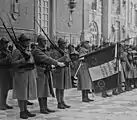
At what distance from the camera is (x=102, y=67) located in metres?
9.63

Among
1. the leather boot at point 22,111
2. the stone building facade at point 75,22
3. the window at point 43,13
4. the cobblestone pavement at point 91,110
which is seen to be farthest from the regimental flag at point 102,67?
the stone building facade at point 75,22

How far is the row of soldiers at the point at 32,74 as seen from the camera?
7.18 m

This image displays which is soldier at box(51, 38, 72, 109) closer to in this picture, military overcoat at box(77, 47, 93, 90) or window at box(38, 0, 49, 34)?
military overcoat at box(77, 47, 93, 90)

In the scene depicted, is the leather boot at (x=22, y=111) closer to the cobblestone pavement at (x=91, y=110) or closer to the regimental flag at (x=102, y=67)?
the cobblestone pavement at (x=91, y=110)

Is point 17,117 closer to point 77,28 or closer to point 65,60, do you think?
point 65,60

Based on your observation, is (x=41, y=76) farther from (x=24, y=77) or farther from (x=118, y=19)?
(x=118, y=19)

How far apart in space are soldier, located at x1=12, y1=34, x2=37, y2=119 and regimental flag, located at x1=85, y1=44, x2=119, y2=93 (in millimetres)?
2712

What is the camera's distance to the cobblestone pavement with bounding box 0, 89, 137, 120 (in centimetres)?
738

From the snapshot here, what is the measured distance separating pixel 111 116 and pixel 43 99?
5.21 feet

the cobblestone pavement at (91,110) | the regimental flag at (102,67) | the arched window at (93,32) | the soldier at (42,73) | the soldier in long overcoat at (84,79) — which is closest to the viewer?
the cobblestone pavement at (91,110)

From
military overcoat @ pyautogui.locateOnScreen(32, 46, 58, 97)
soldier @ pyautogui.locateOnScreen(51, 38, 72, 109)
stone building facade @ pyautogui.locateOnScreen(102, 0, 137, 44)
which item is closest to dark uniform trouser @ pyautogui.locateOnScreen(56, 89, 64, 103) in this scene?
soldier @ pyautogui.locateOnScreen(51, 38, 72, 109)

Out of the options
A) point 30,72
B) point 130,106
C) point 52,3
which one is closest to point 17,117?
point 30,72

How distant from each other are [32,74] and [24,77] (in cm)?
19

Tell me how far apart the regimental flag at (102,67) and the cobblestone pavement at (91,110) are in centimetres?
50
